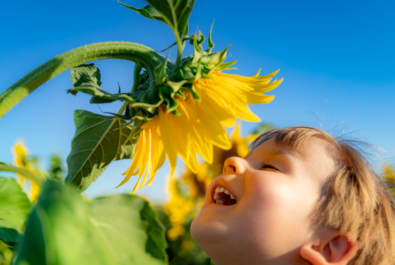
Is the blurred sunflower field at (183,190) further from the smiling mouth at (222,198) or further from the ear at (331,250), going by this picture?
the ear at (331,250)

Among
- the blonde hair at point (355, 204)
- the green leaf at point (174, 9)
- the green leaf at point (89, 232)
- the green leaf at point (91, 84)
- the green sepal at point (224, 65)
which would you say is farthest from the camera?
the blonde hair at point (355, 204)

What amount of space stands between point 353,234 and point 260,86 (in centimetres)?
63

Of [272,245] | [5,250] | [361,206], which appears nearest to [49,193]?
[272,245]

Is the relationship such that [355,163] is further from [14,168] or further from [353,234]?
[14,168]

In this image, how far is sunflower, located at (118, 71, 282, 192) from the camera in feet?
2.57

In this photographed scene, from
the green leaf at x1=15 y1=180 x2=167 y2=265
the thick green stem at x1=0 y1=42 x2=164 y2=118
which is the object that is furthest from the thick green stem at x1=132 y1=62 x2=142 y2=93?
the green leaf at x1=15 y1=180 x2=167 y2=265

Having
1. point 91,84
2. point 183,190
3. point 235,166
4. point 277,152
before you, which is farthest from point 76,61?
point 183,190

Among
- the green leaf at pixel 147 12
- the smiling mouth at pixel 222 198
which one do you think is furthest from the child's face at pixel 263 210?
the green leaf at pixel 147 12

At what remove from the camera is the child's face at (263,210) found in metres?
1.00

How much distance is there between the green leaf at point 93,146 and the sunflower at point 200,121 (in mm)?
73

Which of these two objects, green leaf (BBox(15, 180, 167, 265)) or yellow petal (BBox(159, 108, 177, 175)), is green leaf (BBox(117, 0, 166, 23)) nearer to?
yellow petal (BBox(159, 108, 177, 175))

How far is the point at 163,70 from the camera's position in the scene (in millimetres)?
728

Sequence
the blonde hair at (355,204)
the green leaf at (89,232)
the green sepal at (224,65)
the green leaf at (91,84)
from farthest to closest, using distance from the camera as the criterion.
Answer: the blonde hair at (355,204) → the green sepal at (224,65) → the green leaf at (91,84) → the green leaf at (89,232)

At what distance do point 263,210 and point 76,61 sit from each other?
676 millimetres
